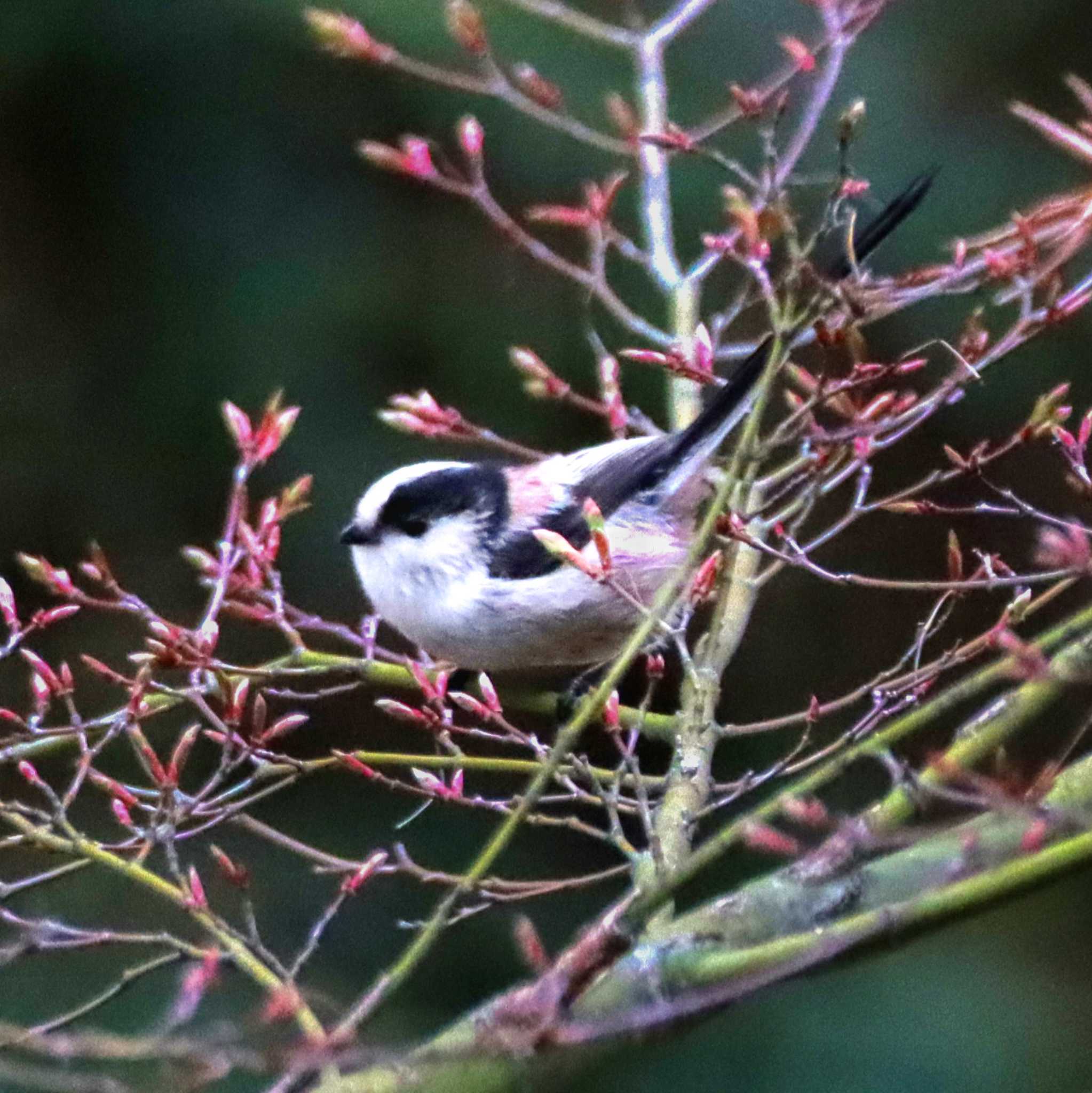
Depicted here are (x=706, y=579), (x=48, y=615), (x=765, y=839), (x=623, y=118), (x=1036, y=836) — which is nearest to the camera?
(x=1036, y=836)

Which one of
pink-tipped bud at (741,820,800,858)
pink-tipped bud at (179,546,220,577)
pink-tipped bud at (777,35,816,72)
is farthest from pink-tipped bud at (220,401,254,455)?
pink-tipped bud at (741,820,800,858)

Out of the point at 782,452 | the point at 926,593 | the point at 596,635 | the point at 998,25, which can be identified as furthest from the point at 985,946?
the point at 998,25

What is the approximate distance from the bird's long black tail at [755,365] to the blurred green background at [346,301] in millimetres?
1038

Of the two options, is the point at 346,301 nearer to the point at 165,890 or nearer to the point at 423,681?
the point at 423,681

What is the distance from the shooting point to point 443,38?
3.12 m

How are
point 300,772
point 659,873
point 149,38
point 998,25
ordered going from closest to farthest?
1. point 659,873
2. point 300,772
3. point 149,38
4. point 998,25

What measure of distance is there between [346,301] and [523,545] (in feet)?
3.88

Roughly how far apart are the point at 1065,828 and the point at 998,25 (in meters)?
2.92

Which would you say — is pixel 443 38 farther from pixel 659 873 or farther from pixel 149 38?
pixel 659 873

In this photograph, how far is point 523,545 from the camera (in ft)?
7.59

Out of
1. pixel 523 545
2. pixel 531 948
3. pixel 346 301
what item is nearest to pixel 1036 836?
pixel 531 948

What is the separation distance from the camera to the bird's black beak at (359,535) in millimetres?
2273

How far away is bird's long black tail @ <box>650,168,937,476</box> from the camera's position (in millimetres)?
1586

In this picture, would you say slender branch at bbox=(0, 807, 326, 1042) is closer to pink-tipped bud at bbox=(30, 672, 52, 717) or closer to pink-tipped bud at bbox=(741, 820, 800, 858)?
pink-tipped bud at bbox=(30, 672, 52, 717)
